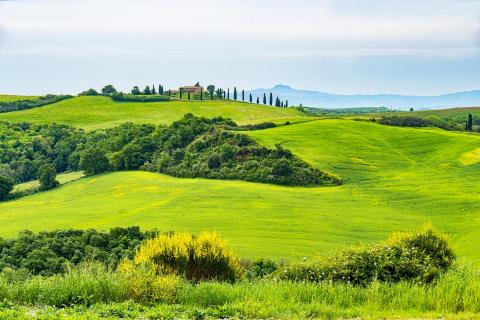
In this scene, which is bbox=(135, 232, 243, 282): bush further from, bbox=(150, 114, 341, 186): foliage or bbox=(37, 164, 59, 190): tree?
bbox=(37, 164, 59, 190): tree

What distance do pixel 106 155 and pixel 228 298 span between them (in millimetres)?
109583

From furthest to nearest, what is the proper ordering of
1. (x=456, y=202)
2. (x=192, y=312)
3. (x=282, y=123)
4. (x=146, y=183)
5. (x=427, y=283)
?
1. (x=282, y=123)
2. (x=146, y=183)
3. (x=456, y=202)
4. (x=427, y=283)
5. (x=192, y=312)

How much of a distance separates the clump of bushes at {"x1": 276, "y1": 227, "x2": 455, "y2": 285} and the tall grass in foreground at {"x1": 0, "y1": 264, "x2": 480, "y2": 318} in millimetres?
1295

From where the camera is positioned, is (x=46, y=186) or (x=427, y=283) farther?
(x=46, y=186)

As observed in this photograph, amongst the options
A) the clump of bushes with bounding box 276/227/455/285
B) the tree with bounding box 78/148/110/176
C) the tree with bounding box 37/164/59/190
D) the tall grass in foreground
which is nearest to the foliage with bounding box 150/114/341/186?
the tree with bounding box 78/148/110/176

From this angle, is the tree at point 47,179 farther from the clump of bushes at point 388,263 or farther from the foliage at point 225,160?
the clump of bushes at point 388,263

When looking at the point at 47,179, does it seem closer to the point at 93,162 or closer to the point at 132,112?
the point at 93,162

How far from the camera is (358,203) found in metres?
77.0

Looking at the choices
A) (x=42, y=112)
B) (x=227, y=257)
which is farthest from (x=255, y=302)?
(x=42, y=112)

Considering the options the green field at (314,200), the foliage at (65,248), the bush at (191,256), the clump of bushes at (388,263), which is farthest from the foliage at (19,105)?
the clump of bushes at (388,263)

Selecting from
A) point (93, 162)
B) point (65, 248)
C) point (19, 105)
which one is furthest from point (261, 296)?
point (19, 105)

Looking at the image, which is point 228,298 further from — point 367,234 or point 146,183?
point 146,183

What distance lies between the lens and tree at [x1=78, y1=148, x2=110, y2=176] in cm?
11531

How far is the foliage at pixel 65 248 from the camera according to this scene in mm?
47625
